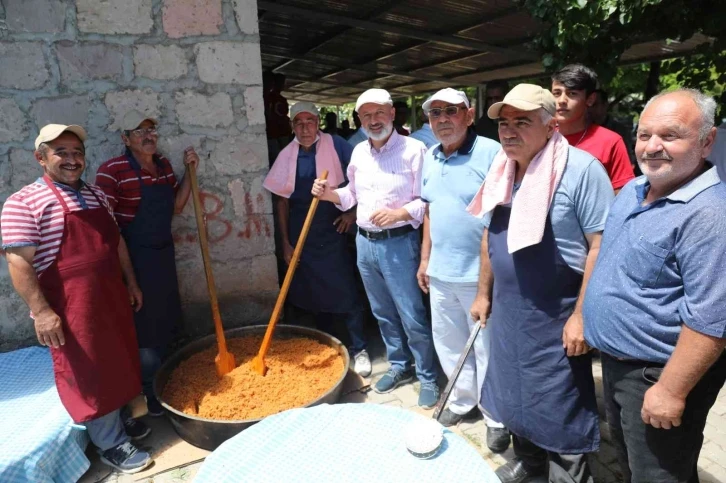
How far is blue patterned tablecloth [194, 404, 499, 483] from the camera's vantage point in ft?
4.93

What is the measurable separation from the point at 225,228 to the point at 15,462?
194 cm

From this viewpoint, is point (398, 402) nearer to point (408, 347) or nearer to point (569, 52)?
point (408, 347)

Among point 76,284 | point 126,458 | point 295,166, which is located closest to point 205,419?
point 126,458

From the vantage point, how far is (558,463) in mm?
2236

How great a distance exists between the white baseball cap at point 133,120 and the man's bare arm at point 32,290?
1.00m

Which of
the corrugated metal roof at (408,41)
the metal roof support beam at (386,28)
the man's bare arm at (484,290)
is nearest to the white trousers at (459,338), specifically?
the man's bare arm at (484,290)

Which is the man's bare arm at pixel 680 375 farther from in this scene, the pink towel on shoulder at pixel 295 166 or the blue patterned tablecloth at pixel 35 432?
the blue patterned tablecloth at pixel 35 432

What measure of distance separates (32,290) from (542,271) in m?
2.47

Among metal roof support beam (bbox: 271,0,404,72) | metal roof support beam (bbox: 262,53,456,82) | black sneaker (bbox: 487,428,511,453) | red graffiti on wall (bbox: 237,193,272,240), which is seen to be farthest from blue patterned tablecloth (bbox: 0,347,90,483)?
metal roof support beam (bbox: 262,53,456,82)

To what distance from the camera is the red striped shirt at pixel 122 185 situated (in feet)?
9.42

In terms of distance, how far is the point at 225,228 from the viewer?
12.0 ft

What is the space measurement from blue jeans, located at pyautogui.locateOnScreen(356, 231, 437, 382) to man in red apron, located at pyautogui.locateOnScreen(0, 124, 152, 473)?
1.58 meters

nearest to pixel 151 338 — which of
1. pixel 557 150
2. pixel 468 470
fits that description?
pixel 468 470

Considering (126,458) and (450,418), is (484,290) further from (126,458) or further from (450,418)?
(126,458)
